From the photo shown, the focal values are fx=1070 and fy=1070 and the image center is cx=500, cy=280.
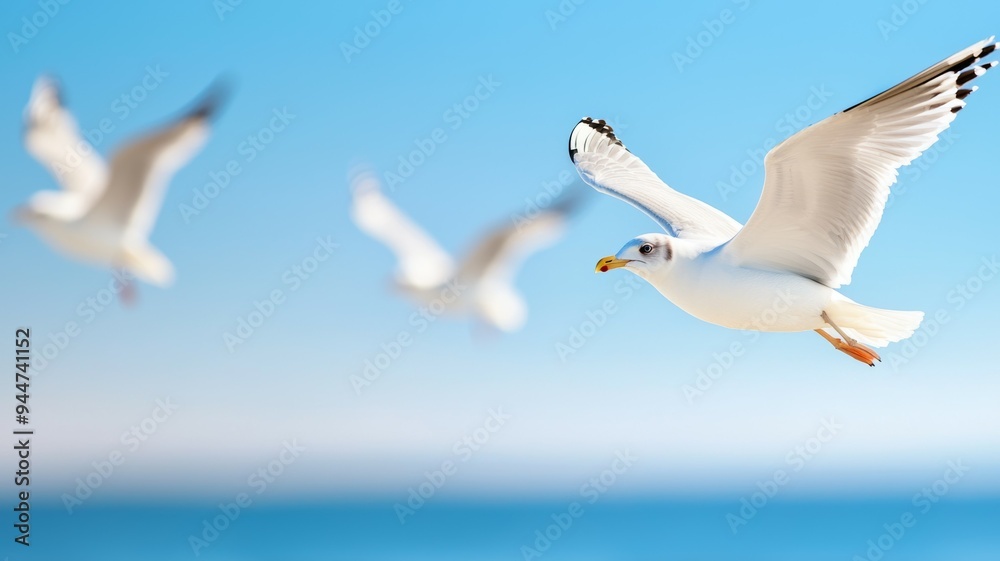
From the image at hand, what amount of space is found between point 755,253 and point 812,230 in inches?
11.0

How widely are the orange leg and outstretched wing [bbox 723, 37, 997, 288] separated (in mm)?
535

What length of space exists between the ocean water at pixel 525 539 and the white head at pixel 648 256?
100ft

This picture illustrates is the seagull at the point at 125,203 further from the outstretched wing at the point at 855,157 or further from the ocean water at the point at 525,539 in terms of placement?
the ocean water at the point at 525,539

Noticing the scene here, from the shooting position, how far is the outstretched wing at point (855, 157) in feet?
14.9

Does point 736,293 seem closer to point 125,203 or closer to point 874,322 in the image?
point 874,322

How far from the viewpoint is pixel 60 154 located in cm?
517

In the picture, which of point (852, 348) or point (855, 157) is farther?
point (852, 348)

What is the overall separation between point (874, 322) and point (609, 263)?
4.52ft

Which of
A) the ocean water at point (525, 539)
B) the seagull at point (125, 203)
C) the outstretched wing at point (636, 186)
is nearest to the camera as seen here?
the seagull at point (125, 203)

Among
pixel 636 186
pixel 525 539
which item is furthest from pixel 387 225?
pixel 525 539

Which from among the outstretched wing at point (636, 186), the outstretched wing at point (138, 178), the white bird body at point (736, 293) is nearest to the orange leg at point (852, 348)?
the white bird body at point (736, 293)

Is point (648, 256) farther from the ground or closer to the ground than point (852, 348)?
farther from the ground

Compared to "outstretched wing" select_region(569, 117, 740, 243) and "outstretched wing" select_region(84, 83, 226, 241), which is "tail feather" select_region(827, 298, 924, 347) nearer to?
"outstretched wing" select_region(569, 117, 740, 243)

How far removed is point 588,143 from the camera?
7555 millimetres
